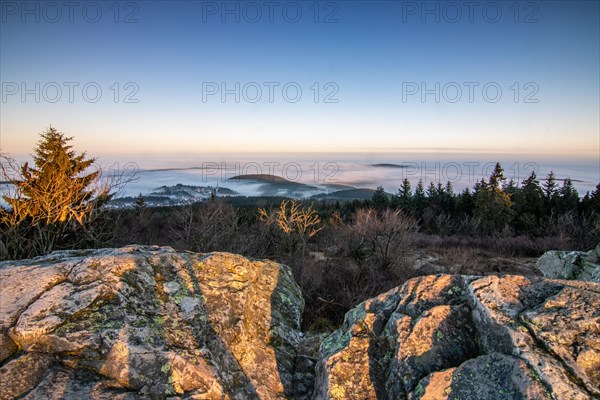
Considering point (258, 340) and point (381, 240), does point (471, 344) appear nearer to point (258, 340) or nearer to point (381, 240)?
point (258, 340)

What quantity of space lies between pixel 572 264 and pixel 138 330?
36.4ft

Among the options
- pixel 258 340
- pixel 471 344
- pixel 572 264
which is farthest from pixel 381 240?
pixel 471 344

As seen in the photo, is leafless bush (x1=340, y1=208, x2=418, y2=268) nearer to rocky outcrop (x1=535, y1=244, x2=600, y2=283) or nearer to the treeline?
rocky outcrop (x1=535, y1=244, x2=600, y2=283)

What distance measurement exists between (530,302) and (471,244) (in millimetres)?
36776

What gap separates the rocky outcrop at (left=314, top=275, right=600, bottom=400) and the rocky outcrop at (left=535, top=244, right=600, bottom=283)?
24.3ft

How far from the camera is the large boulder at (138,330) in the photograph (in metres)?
2.85

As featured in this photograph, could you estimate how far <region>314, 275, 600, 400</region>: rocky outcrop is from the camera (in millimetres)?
2404

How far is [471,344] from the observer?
9.86ft

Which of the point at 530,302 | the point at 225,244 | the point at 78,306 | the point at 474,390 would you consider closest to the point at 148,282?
the point at 78,306

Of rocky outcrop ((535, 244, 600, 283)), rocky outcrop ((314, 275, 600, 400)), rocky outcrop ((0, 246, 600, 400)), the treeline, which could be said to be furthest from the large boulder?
the treeline

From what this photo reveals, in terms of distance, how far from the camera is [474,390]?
98.6 inches

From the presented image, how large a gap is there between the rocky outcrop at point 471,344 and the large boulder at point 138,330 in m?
0.88

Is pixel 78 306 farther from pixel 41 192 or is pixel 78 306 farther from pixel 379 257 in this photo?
pixel 379 257

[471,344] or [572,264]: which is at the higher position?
[471,344]
